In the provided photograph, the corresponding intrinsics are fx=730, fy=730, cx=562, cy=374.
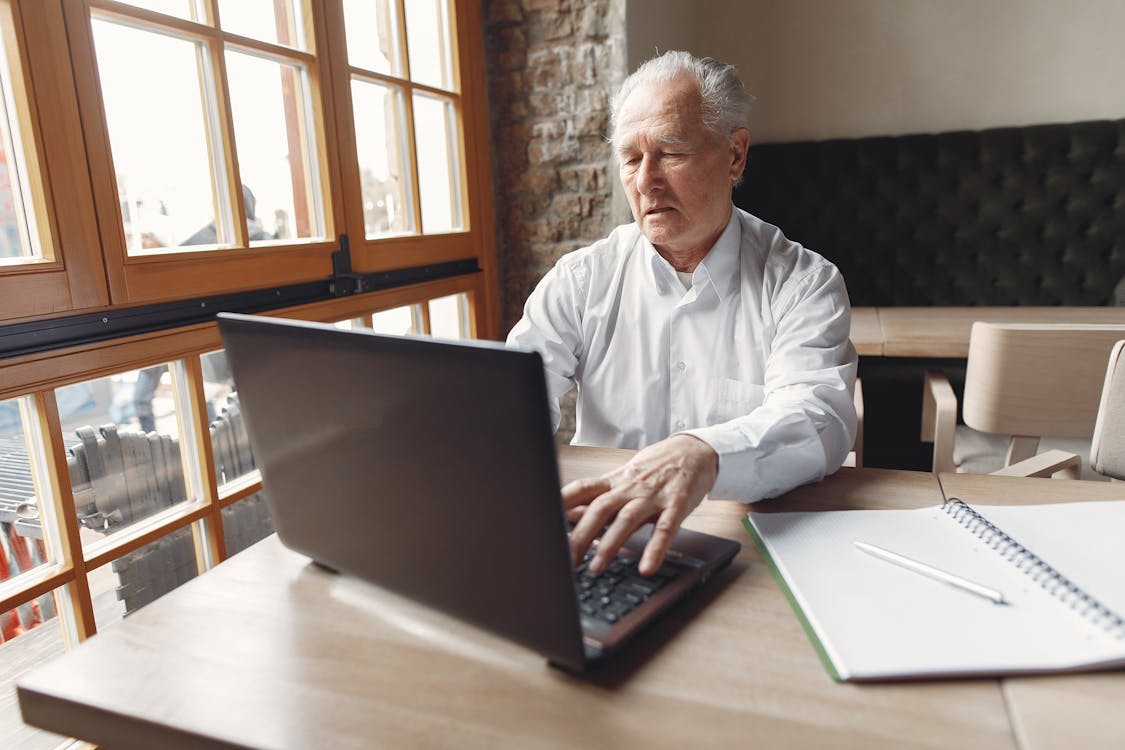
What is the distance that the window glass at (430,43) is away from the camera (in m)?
2.39

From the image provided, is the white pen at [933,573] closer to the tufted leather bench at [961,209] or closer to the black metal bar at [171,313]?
the black metal bar at [171,313]

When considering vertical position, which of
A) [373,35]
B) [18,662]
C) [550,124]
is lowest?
[18,662]

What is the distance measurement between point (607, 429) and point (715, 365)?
258mm

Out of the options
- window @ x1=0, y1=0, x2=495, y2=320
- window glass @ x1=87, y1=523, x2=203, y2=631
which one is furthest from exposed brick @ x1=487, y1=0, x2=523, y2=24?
window glass @ x1=87, y1=523, x2=203, y2=631

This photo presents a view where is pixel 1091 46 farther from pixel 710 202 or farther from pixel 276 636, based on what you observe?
pixel 276 636

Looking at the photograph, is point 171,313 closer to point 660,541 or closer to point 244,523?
point 244,523

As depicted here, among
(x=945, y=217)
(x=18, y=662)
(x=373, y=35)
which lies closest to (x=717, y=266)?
(x=373, y=35)

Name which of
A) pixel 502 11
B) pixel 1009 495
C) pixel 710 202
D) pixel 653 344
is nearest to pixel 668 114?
pixel 710 202

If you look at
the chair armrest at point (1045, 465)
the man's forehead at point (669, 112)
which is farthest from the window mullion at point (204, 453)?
the chair armrest at point (1045, 465)

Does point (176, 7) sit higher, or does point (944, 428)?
point (176, 7)

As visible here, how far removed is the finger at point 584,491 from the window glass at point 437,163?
1761mm

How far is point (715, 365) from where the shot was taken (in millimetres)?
1494

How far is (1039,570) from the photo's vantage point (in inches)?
27.3

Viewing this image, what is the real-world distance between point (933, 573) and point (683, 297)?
90cm
